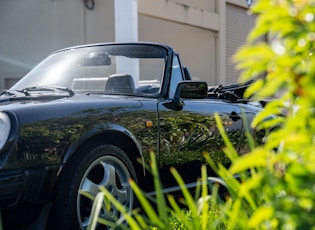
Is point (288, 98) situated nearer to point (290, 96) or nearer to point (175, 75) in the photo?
point (290, 96)

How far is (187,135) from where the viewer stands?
3.86 m

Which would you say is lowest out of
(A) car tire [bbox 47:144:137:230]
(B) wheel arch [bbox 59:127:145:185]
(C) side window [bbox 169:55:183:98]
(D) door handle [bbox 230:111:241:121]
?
(A) car tire [bbox 47:144:137:230]

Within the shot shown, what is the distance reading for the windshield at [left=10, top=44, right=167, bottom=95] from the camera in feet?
13.4

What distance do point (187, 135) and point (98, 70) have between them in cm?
100

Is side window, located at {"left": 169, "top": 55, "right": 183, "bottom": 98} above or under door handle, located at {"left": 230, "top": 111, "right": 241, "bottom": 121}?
above

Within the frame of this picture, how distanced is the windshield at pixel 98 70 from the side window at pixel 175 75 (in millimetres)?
103

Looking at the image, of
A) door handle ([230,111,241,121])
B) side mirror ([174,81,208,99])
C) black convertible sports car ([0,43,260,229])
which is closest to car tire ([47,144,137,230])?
black convertible sports car ([0,43,260,229])

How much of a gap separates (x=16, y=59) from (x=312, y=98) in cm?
1461

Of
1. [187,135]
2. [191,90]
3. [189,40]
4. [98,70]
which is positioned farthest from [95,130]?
[189,40]

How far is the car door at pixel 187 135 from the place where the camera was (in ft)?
12.1

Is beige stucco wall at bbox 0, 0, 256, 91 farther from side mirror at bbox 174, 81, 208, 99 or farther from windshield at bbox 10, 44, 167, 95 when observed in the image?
side mirror at bbox 174, 81, 208, 99

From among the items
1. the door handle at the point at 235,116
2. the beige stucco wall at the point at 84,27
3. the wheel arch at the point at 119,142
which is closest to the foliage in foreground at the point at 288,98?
the wheel arch at the point at 119,142

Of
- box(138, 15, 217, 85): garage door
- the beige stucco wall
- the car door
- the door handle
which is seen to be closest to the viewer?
the car door

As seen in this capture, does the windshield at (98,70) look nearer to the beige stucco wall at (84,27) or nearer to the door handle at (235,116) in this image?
the door handle at (235,116)
